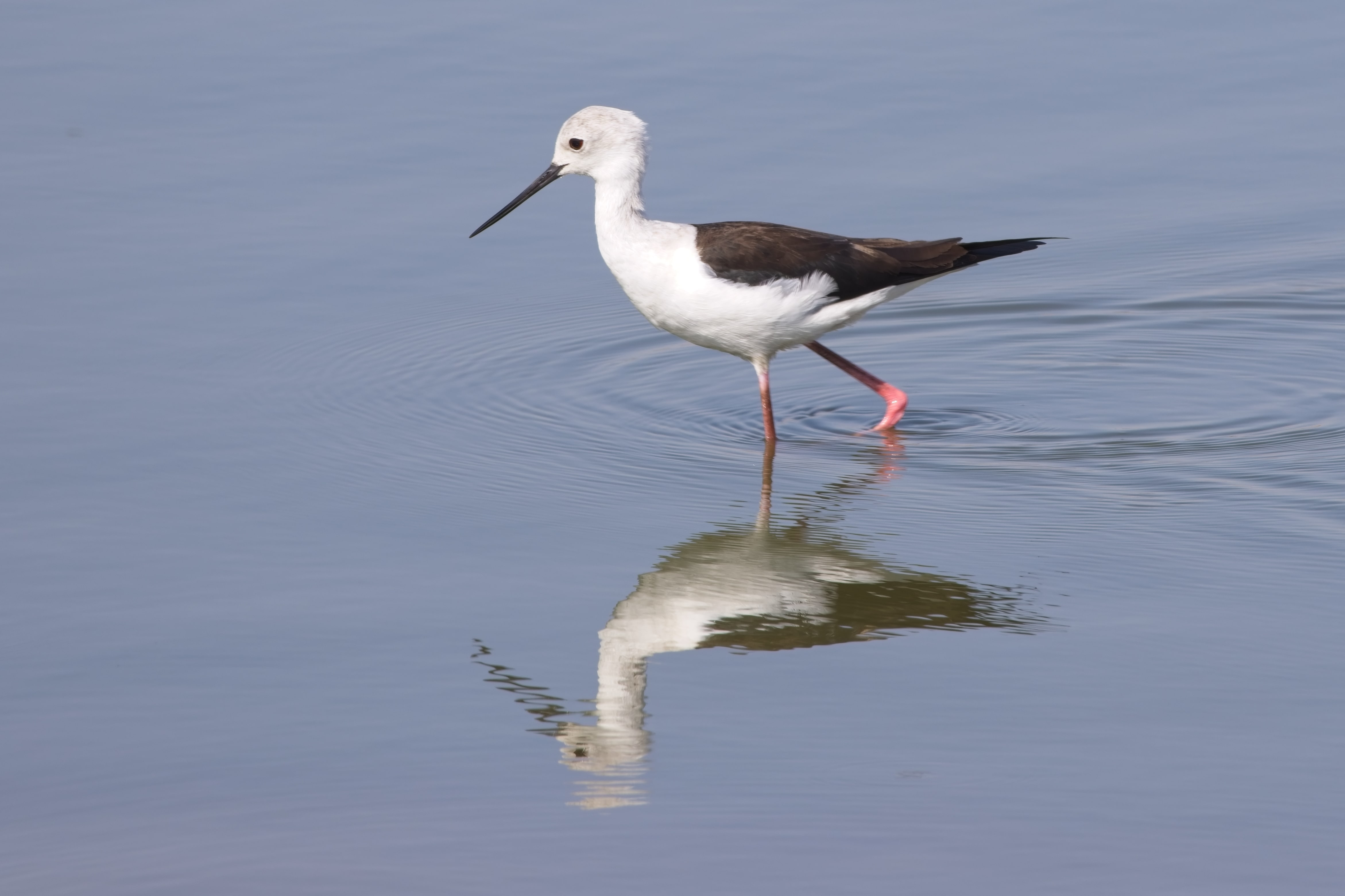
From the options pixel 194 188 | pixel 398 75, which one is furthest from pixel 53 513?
pixel 398 75

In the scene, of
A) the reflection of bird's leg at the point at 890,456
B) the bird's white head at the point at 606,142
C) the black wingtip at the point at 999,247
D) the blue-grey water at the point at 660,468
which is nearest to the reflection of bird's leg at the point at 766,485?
the blue-grey water at the point at 660,468

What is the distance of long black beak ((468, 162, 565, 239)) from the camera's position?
8031 mm

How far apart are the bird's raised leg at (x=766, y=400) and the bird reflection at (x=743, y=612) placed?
1.02 meters

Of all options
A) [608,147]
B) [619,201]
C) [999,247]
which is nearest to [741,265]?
[619,201]

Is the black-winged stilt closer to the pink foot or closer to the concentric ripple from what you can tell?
the pink foot

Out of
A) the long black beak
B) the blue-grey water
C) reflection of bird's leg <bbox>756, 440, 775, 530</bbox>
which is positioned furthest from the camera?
the long black beak

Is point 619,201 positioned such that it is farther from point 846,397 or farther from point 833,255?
point 846,397

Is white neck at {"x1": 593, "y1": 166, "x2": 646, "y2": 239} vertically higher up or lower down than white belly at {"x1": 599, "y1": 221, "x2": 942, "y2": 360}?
higher up

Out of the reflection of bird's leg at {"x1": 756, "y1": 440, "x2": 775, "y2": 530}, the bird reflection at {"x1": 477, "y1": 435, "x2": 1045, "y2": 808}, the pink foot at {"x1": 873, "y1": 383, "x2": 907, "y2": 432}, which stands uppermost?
the pink foot at {"x1": 873, "y1": 383, "x2": 907, "y2": 432}

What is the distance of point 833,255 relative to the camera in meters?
7.71

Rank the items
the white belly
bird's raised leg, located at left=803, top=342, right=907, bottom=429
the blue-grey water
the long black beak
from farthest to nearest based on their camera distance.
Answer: the long black beak → bird's raised leg, located at left=803, top=342, right=907, bottom=429 → the white belly → the blue-grey water

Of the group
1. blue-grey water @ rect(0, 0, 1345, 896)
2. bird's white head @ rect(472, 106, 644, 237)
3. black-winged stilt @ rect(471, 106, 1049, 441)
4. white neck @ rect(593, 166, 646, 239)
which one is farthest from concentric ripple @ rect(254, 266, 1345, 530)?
bird's white head @ rect(472, 106, 644, 237)

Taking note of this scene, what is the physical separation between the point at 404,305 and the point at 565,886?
16.6 feet

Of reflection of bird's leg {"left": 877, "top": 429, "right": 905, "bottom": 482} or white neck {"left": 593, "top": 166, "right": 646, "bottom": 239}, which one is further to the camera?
white neck {"left": 593, "top": 166, "right": 646, "bottom": 239}
